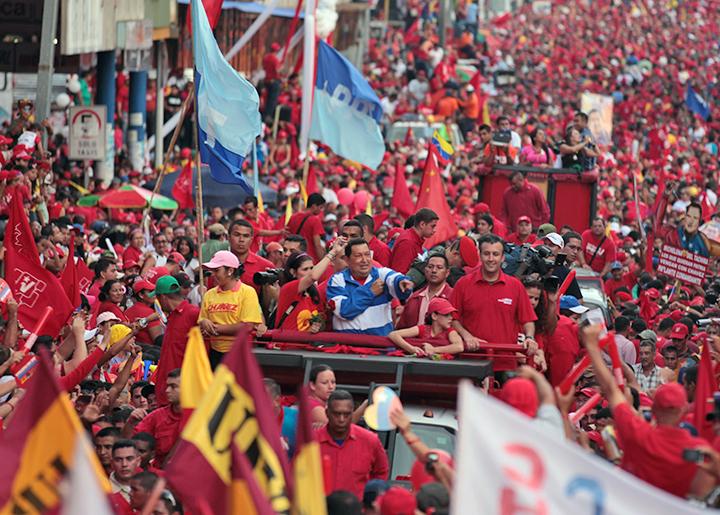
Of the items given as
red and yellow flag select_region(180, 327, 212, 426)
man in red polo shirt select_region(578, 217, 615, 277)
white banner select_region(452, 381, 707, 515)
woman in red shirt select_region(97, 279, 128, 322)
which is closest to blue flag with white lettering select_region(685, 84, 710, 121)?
man in red polo shirt select_region(578, 217, 615, 277)

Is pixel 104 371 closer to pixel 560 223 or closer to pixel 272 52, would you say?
pixel 560 223

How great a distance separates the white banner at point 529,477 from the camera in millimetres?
6816

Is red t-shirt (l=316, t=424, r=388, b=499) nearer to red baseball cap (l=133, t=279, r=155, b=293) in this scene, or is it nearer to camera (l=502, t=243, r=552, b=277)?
camera (l=502, t=243, r=552, b=277)

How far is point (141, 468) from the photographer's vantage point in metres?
10.7

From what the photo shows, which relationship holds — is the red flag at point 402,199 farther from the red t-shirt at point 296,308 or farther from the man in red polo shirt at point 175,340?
the red t-shirt at point 296,308

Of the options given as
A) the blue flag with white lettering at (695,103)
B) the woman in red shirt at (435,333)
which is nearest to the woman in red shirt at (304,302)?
the woman in red shirt at (435,333)

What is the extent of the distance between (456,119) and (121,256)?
2537cm

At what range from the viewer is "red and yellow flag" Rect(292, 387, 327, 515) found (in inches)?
305

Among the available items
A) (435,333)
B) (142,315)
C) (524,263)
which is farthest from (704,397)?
(142,315)

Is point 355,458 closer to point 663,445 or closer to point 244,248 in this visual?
point 663,445

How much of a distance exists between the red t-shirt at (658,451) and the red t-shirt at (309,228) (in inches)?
311

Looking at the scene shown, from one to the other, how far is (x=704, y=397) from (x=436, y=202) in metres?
9.63

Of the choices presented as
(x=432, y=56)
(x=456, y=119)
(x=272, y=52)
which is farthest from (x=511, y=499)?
(x=432, y=56)

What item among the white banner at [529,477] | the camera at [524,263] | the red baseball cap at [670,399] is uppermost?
the white banner at [529,477]
